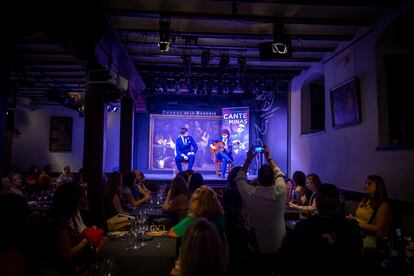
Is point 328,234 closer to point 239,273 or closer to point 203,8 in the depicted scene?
point 239,273

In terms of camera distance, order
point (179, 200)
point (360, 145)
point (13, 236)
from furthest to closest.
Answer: point (360, 145)
point (179, 200)
point (13, 236)

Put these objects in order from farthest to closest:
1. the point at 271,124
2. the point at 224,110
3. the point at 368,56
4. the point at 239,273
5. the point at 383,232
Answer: the point at 224,110
the point at 271,124
the point at 368,56
the point at 383,232
the point at 239,273

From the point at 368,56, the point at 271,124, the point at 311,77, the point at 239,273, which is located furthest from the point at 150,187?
the point at 239,273

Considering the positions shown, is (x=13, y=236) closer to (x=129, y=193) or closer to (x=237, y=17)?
(x=129, y=193)

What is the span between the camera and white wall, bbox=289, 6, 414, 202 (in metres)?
4.50

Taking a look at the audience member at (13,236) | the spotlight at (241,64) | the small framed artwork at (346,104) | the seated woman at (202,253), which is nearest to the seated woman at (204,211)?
the seated woman at (202,253)

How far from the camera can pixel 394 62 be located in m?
5.01

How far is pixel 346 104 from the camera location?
604cm

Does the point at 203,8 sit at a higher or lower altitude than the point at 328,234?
higher

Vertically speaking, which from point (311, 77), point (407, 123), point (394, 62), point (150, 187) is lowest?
point (150, 187)

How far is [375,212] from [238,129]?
914 cm

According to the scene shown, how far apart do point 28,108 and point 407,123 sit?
14.6 m

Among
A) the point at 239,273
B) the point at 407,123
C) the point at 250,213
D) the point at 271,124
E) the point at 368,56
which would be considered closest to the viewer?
the point at 239,273

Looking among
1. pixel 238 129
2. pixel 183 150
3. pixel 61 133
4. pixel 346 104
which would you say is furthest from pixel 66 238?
pixel 61 133
